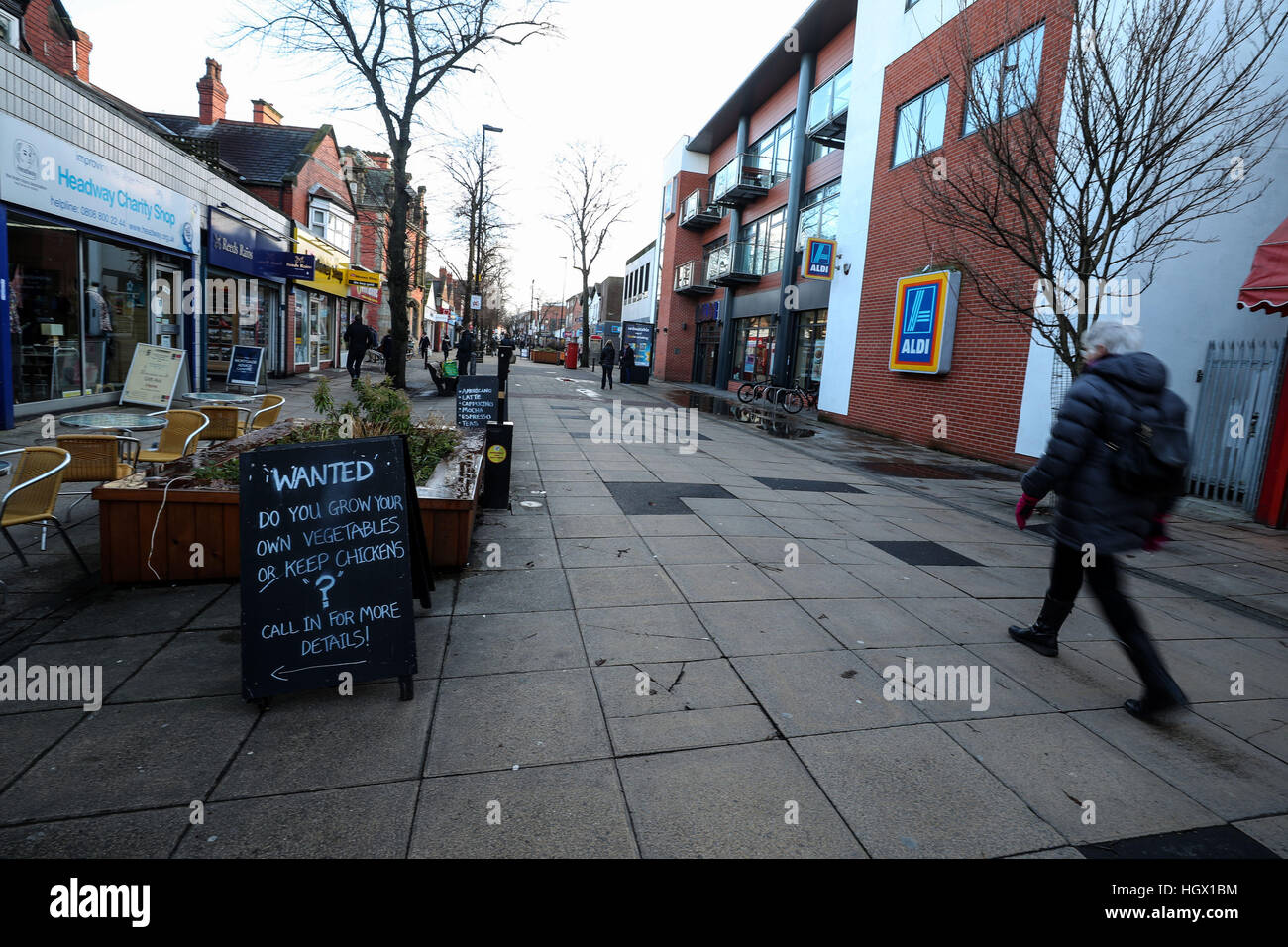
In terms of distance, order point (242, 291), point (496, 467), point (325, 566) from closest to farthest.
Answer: point (325, 566) → point (496, 467) → point (242, 291)

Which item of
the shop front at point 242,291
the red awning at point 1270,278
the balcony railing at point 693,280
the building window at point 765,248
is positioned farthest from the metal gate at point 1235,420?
the balcony railing at point 693,280

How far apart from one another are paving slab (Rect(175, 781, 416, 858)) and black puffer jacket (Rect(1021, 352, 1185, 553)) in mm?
3304

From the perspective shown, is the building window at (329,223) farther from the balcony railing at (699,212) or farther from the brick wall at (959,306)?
the brick wall at (959,306)

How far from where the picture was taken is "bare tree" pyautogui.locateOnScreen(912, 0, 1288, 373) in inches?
272

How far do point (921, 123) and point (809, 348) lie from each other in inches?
304

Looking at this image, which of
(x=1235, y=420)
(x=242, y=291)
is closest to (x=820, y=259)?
(x=1235, y=420)

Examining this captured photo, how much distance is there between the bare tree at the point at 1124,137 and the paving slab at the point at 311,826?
25.6ft

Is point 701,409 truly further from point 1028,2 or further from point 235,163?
point 235,163

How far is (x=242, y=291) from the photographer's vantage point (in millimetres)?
17703

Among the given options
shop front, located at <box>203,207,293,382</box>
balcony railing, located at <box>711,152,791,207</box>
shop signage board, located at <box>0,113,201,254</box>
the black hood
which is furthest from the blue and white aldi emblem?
the black hood

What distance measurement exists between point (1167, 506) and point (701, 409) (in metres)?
16.0

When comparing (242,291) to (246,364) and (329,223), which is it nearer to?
(246,364)

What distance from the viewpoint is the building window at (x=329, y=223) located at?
23870mm
